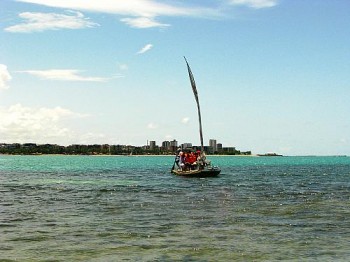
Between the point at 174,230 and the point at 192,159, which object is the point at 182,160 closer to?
the point at 192,159

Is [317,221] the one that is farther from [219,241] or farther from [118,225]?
[118,225]

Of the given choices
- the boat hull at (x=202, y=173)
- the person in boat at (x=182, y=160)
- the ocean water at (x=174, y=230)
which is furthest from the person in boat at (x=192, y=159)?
the ocean water at (x=174, y=230)

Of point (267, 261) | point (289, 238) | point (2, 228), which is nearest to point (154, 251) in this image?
point (267, 261)

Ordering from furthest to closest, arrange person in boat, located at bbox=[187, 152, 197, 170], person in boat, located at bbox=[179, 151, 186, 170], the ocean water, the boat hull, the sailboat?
person in boat, located at bbox=[179, 151, 186, 170]
person in boat, located at bbox=[187, 152, 197, 170]
the sailboat
the boat hull
the ocean water

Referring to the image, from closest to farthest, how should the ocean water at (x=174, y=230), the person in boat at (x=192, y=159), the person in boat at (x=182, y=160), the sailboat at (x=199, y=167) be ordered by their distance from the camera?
1. the ocean water at (x=174, y=230)
2. the sailboat at (x=199, y=167)
3. the person in boat at (x=192, y=159)
4. the person in boat at (x=182, y=160)

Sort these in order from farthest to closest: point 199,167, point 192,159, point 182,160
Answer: point 182,160 < point 192,159 < point 199,167

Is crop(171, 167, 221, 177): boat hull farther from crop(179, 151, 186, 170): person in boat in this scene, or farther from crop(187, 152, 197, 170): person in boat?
crop(179, 151, 186, 170): person in boat

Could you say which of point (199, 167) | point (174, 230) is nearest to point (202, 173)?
point (199, 167)

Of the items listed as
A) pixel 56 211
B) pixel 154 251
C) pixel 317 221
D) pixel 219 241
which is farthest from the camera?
pixel 56 211

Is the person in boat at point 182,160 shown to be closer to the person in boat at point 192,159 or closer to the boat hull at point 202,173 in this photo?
the person in boat at point 192,159

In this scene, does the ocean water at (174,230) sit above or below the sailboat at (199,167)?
below

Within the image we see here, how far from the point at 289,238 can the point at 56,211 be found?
1564 cm

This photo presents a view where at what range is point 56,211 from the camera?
105 ft

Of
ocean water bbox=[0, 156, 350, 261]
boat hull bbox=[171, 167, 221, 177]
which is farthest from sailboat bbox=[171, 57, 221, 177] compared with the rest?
ocean water bbox=[0, 156, 350, 261]
